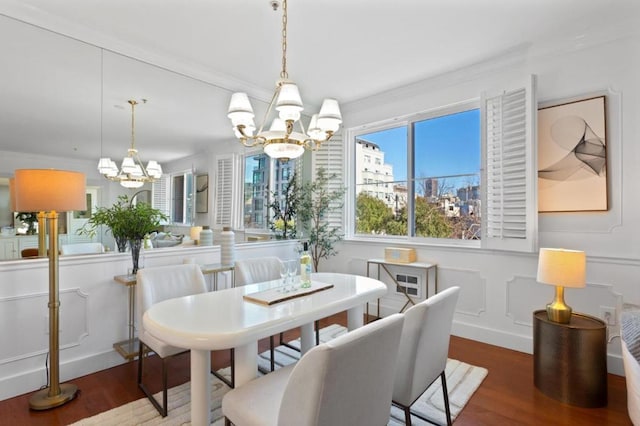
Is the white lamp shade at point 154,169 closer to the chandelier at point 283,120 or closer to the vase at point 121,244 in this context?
the vase at point 121,244

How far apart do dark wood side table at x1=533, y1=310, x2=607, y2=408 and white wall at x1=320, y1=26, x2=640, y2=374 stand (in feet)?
1.92

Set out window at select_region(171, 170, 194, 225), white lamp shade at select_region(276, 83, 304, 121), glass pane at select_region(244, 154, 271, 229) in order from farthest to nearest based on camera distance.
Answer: glass pane at select_region(244, 154, 271, 229) → window at select_region(171, 170, 194, 225) → white lamp shade at select_region(276, 83, 304, 121)

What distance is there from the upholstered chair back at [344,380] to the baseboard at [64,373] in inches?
88.1

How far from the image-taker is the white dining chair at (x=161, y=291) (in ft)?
6.68

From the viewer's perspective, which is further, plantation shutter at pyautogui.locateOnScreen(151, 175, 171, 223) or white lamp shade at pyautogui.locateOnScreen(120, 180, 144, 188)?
plantation shutter at pyautogui.locateOnScreen(151, 175, 171, 223)

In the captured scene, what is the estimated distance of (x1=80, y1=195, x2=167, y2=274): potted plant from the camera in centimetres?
262

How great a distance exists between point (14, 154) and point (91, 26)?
113 centimetres

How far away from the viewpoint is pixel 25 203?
204cm

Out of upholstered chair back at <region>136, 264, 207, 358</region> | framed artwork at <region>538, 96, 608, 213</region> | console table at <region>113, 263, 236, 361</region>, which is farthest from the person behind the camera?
framed artwork at <region>538, 96, 608, 213</region>

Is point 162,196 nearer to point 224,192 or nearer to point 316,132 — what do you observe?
point 224,192

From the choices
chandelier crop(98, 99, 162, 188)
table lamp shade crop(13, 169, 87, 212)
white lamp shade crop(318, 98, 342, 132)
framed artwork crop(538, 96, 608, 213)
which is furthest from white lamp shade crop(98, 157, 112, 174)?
framed artwork crop(538, 96, 608, 213)

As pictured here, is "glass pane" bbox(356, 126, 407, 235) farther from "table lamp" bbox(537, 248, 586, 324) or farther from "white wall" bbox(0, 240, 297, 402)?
"white wall" bbox(0, 240, 297, 402)

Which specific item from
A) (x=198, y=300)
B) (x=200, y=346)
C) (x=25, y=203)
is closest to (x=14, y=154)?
(x=25, y=203)

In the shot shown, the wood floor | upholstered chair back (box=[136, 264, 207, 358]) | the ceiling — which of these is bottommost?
the wood floor
